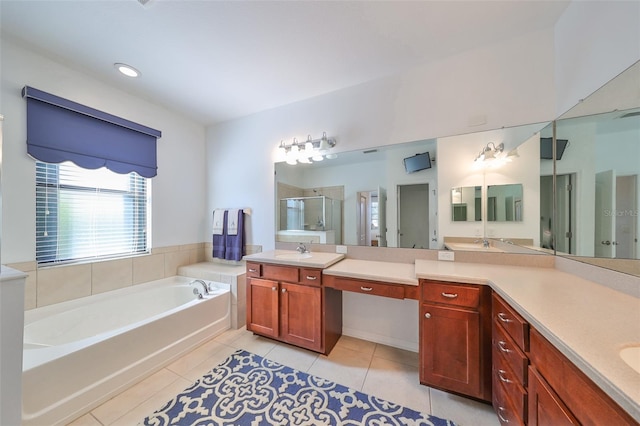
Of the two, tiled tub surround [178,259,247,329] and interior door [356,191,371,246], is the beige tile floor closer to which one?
tiled tub surround [178,259,247,329]

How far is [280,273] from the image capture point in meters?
2.05

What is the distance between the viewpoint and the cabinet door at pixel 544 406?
718 mm

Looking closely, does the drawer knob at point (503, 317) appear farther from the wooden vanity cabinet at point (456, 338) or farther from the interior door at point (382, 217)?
the interior door at point (382, 217)

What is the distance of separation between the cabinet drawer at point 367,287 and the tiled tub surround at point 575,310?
54mm

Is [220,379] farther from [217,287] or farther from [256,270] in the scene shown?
[217,287]

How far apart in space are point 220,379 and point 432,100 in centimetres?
295

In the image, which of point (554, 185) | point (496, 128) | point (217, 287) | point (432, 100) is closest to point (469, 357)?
point (554, 185)

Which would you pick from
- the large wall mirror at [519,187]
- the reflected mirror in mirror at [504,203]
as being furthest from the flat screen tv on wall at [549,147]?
the reflected mirror in mirror at [504,203]

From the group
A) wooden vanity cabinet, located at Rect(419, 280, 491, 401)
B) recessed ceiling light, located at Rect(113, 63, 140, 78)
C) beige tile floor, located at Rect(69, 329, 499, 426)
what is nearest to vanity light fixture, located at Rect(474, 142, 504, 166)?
wooden vanity cabinet, located at Rect(419, 280, 491, 401)

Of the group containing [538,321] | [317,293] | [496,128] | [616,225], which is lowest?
[317,293]

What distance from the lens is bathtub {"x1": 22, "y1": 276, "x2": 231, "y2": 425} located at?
1291 mm

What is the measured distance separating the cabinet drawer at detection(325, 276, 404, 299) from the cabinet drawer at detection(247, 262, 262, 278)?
0.73 metres

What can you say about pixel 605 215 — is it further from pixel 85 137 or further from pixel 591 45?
pixel 85 137

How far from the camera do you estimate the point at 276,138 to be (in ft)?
8.96
